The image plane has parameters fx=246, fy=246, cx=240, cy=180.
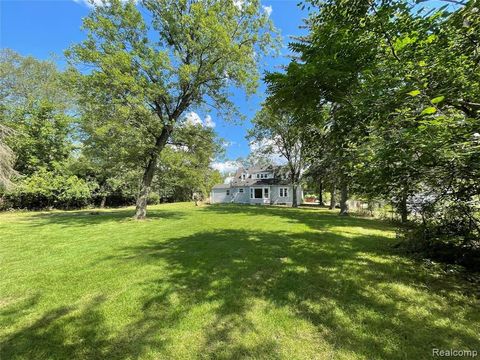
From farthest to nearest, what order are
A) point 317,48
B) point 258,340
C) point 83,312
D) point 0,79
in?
point 0,79 < point 317,48 < point 83,312 < point 258,340

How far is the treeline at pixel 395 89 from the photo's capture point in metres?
2.73

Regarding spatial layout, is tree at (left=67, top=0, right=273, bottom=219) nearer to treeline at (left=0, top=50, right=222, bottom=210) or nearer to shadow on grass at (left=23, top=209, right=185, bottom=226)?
treeline at (left=0, top=50, right=222, bottom=210)

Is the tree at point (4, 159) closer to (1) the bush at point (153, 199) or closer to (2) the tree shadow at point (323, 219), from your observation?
(2) the tree shadow at point (323, 219)

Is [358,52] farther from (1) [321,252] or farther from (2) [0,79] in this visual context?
(2) [0,79]

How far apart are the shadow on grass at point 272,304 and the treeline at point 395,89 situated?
1919 mm

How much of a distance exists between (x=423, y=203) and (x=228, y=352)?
5.57m

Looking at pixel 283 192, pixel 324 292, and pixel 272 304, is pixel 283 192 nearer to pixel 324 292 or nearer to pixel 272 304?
pixel 324 292

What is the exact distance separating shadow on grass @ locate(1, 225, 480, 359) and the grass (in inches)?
0.7

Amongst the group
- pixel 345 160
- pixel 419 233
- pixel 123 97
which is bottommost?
pixel 419 233

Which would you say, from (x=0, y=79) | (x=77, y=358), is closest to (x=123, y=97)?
(x=77, y=358)

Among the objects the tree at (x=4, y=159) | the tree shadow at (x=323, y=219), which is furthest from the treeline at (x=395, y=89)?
the tree at (x=4, y=159)

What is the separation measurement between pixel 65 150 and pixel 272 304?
24.8 metres

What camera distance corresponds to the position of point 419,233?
6207 mm

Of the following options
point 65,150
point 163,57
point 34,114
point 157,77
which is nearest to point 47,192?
point 65,150
